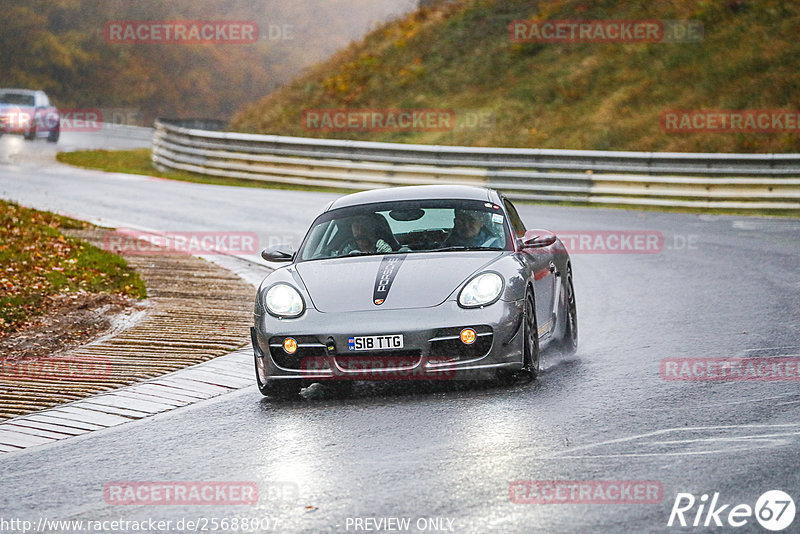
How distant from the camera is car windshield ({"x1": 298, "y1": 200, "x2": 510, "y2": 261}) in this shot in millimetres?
8945

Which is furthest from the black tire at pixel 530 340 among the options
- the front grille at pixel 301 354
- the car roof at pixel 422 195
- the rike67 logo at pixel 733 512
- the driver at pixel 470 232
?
the rike67 logo at pixel 733 512

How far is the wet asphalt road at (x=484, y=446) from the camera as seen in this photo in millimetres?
5438

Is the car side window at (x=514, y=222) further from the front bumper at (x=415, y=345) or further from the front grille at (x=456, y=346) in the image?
the front grille at (x=456, y=346)

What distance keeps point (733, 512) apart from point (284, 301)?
3889mm

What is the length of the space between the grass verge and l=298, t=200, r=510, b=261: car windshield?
3.36 m

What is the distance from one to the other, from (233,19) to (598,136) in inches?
3025

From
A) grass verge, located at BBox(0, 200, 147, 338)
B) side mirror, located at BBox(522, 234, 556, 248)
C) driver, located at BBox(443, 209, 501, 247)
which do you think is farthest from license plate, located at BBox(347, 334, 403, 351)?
grass verge, located at BBox(0, 200, 147, 338)

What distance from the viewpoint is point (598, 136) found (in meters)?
30.5

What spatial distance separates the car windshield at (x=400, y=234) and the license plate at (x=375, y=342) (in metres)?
1.14

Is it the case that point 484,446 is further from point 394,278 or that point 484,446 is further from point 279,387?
point 279,387

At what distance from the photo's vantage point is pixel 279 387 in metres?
8.29

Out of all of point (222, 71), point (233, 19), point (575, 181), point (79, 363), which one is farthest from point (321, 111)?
point (233, 19)

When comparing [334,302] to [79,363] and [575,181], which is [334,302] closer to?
[79,363]

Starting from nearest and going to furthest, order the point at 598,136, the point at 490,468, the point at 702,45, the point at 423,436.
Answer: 1. the point at 490,468
2. the point at 423,436
3. the point at 598,136
4. the point at 702,45
